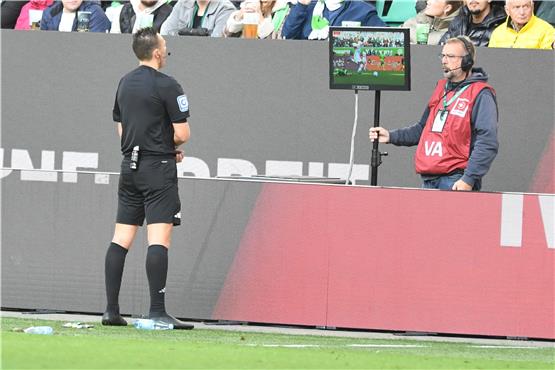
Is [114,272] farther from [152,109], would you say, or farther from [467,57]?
[467,57]

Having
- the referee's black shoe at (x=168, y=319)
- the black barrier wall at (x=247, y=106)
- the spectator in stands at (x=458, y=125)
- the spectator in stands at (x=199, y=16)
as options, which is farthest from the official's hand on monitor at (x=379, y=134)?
the spectator in stands at (x=199, y=16)

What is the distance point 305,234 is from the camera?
1049cm

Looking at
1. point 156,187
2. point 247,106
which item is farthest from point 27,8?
point 156,187

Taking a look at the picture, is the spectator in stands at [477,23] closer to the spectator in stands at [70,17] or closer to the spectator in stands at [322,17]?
the spectator in stands at [322,17]

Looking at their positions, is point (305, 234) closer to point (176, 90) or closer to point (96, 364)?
point (176, 90)

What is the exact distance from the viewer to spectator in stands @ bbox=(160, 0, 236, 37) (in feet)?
46.4

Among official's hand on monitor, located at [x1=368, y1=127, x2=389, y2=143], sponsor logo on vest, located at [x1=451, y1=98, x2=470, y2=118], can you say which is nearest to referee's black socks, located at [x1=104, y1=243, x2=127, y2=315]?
official's hand on monitor, located at [x1=368, y1=127, x2=389, y2=143]

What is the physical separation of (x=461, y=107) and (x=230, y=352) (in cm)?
358

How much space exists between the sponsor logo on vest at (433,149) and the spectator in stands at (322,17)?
2.77m

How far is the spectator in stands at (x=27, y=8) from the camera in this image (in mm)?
15203

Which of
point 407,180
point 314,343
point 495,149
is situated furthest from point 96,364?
point 407,180

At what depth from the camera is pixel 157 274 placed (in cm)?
969

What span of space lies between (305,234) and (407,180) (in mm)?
3006

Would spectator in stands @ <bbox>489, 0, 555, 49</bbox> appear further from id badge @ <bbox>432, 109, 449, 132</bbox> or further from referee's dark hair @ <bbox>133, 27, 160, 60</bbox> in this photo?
referee's dark hair @ <bbox>133, 27, 160, 60</bbox>
